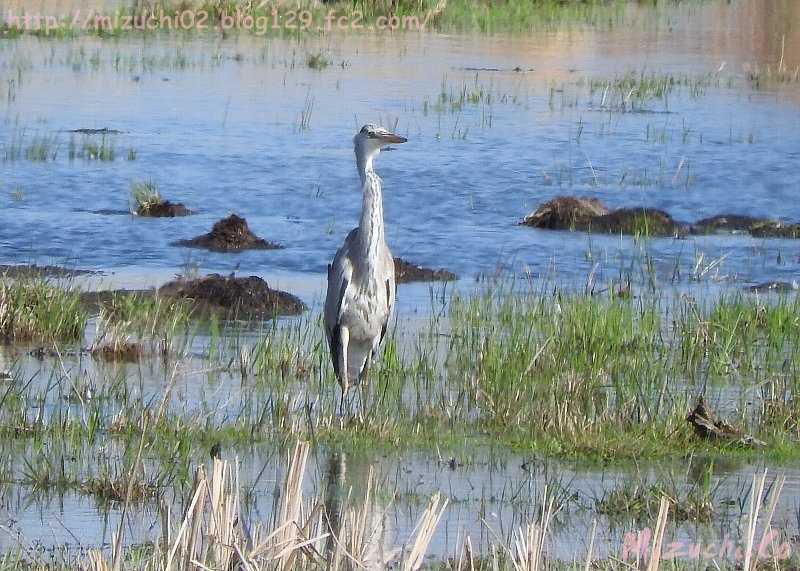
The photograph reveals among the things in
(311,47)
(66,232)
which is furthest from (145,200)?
(311,47)

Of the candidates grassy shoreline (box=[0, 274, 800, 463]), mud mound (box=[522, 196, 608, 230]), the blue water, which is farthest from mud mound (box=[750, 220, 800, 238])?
grassy shoreline (box=[0, 274, 800, 463])

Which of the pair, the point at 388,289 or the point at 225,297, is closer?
the point at 388,289

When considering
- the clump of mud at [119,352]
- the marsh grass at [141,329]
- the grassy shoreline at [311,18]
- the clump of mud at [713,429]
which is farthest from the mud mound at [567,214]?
the grassy shoreline at [311,18]

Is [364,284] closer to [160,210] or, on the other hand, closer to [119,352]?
[119,352]

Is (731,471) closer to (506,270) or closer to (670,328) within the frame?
(670,328)

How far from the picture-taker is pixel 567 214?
16.4 m

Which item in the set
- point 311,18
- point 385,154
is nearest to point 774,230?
point 385,154

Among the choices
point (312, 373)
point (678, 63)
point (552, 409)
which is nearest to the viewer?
point (552, 409)

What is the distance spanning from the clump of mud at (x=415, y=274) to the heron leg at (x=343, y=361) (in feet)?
12.6

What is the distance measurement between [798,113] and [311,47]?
31.2 feet

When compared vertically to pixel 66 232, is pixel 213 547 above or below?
above

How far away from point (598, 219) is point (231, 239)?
152 inches

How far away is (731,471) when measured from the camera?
303 inches

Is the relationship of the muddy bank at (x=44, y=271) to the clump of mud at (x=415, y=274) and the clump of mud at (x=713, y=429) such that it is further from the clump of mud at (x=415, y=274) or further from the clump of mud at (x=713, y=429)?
the clump of mud at (x=713, y=429)
